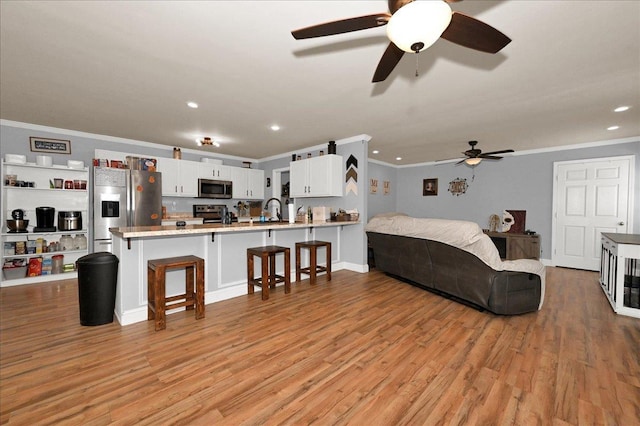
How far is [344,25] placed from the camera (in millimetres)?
1502

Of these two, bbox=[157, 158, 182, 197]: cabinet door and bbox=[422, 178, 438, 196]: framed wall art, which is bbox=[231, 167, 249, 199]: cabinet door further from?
bbox=[422, 178, 438, 196]: framed wall art

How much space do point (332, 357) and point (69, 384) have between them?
1796 mm

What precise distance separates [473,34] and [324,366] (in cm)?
237

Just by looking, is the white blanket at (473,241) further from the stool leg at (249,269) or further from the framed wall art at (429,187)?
the framed wall art at (429,187)

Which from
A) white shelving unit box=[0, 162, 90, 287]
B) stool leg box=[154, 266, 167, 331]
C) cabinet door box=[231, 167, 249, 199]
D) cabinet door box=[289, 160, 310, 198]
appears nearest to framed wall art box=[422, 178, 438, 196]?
cabinet door box=[289, 160, 310, 198]

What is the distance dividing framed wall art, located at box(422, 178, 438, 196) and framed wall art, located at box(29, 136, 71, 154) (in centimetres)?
806

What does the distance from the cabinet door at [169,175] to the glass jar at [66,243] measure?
1.63 metres

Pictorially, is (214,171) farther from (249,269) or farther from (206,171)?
(249,269)

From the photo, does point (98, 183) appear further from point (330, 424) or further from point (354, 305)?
point (330, 424)

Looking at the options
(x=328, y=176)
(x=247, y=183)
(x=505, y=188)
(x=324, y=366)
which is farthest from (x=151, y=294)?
(x=505, y=188)

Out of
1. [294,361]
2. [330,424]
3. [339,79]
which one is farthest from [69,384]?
[339,79]

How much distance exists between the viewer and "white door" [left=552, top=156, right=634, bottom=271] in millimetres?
4887

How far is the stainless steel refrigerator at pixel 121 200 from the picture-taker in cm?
447

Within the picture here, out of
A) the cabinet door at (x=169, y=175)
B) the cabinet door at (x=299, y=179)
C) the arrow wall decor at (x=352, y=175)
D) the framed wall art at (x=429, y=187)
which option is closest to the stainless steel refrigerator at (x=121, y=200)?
the cabinet door at (x=169, y=175)
